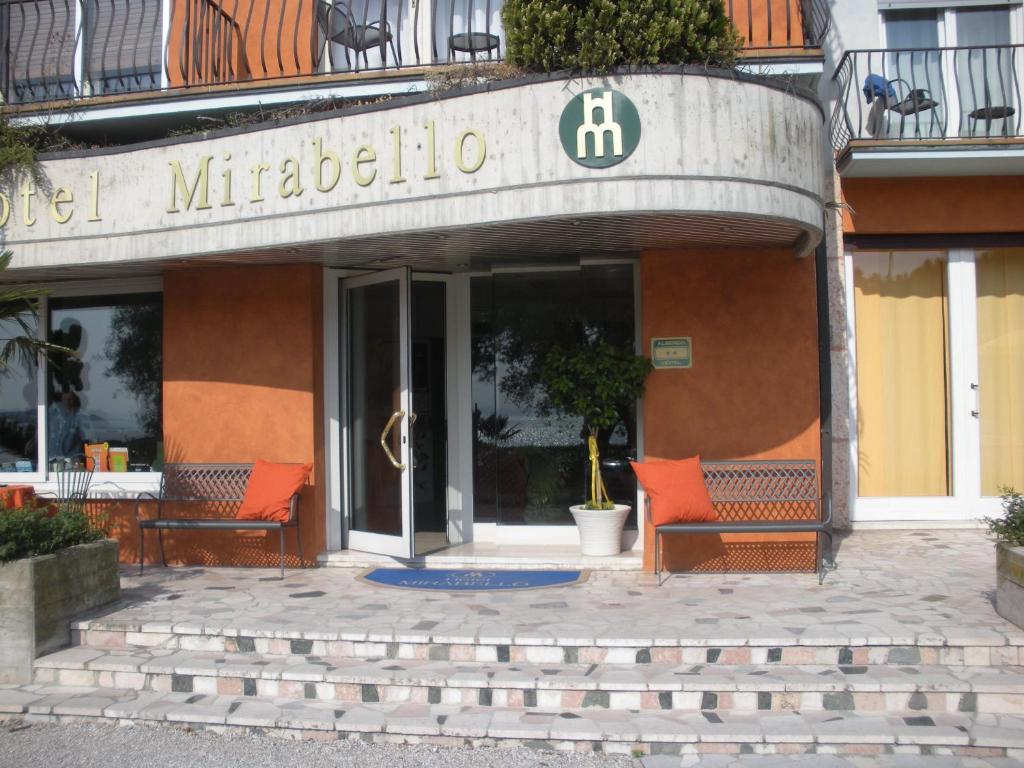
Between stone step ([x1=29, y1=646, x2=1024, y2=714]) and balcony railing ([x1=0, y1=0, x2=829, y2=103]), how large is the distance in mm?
5026

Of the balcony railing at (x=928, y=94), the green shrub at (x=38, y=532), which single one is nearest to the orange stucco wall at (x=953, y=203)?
the balcony railing at (x=928, y=94)

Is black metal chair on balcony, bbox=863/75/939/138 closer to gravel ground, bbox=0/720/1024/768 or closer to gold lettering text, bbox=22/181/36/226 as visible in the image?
gravel ground, bbox=0/720/1024/768

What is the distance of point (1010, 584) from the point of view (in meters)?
5.23

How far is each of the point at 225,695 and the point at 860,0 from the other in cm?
837

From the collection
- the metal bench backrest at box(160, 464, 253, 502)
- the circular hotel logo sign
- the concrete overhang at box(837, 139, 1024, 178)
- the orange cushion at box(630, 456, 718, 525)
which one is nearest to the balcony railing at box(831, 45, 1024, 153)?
the concrete overhang at box(837, 139, 1024, 178)

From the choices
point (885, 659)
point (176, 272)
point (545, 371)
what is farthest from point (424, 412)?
point (885, 659)

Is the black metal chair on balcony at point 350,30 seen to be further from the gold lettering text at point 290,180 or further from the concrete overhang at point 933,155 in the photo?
the concrete overhang at point 933,155

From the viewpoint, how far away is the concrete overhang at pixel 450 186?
564 centimetres

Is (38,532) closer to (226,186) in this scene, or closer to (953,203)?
(226,186)

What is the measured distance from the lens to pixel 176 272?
792cm

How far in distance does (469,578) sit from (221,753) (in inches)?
109

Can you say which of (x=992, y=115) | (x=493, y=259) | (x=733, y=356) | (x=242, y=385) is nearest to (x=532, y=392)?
(x=493, y=259)

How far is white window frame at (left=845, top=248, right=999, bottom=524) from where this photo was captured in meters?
8.56

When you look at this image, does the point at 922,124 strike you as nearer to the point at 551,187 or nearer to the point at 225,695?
the point at 551,187
